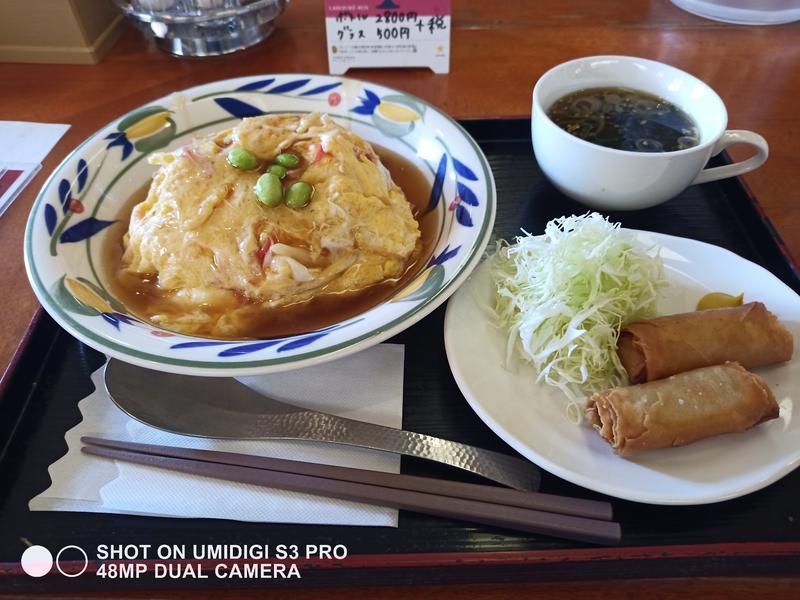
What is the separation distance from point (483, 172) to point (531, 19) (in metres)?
1.87

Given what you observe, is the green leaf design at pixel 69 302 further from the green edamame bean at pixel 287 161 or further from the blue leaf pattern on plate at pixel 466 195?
the blue leaf pattern on plate at pixel 466 195

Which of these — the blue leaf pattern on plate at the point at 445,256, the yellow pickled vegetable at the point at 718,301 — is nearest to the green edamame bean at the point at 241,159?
the blue leaf pattern on plate at the point at 445,256

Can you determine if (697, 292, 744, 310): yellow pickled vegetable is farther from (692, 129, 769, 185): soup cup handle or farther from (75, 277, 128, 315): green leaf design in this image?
(75, 277, 128, 315): green leaf design

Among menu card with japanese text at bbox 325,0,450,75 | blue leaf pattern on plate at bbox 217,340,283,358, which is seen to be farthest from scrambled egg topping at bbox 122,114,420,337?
menu card with japanese text at bbox 325,0,450,75

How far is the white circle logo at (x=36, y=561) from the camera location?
3.57 ft

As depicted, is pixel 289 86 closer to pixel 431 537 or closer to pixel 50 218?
pixel 50 218

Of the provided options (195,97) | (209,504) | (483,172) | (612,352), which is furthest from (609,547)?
(195,97)

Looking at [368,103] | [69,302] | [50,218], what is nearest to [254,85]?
[368,103]

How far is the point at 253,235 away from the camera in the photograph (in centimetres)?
154

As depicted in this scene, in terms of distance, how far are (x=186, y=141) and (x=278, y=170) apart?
57 centimetres

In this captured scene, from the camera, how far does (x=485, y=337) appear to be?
144 cm

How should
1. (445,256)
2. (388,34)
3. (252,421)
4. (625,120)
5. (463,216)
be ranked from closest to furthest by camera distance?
(252,421) → (445,256) → (463,216) → (625,120) → (388,34)

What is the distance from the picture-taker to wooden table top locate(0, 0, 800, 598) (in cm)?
237

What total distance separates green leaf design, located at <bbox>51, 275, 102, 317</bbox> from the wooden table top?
820 millimetres
